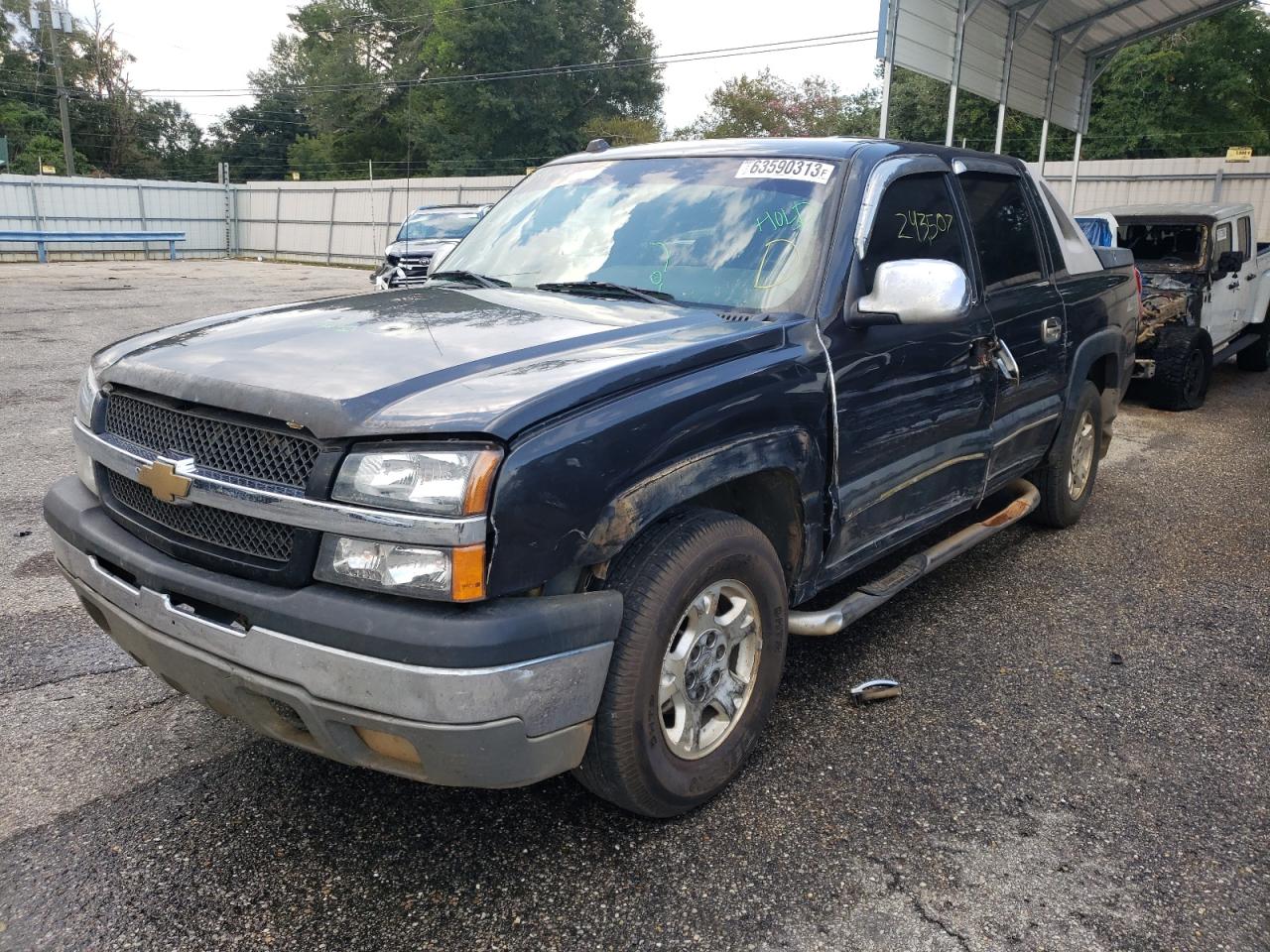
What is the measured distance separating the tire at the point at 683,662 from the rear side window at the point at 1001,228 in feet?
6.46

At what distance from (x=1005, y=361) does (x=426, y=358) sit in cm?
250

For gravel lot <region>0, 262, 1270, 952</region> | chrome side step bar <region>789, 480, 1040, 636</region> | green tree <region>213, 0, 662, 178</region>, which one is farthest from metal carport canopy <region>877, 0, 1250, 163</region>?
green tree <region>213, 0, 662, 178</region>

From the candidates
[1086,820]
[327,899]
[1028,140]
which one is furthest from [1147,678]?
[1028,140]

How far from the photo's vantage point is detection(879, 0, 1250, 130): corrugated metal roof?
11.2m

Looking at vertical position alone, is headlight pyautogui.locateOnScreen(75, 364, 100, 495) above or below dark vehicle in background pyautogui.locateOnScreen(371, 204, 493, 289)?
below

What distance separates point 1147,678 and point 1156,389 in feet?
21.0

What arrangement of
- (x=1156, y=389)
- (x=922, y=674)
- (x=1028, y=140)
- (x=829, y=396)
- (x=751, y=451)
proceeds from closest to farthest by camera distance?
1. (x=751, y=451)
2. (x=829, y=396)
3. (x=922, y=674)
4. (x=1156, y=389)
5. (x=1028, y=140)

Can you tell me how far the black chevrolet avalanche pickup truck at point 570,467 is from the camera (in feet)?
7.04

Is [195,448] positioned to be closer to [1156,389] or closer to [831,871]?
[831,871]

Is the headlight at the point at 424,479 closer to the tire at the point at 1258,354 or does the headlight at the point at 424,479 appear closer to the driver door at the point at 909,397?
the driver door at the point at 909,397

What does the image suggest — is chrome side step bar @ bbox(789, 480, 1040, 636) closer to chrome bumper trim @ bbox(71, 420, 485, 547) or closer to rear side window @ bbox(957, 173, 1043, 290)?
rear side window @ bbox(957, 173, 1043, 290)

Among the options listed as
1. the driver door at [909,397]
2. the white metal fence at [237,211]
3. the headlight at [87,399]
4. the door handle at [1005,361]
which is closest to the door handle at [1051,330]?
the door handle at [1005,361]

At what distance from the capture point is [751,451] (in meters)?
2.74

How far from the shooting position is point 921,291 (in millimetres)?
3012
